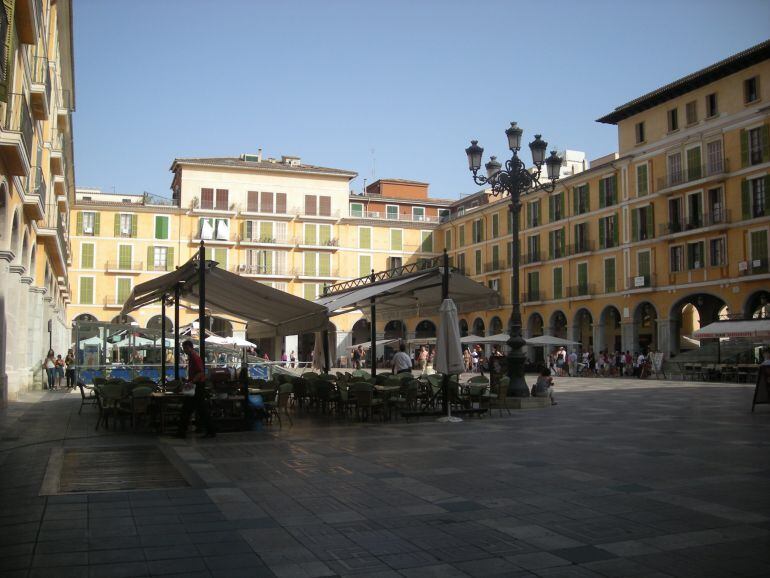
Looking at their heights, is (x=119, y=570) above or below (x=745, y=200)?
below

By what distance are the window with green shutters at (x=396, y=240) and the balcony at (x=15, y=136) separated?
137 feet

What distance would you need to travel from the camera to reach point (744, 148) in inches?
1308

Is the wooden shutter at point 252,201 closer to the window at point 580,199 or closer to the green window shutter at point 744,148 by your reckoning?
the window at point 580,199

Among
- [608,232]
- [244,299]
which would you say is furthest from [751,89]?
[244,299]

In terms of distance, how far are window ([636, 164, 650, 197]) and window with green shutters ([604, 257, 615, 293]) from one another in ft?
13.7

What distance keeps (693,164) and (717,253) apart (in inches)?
194

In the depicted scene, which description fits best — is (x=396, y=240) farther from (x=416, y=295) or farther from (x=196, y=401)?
(x=196, y=401)

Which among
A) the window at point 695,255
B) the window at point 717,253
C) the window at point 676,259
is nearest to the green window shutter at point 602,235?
the window at point 676,259

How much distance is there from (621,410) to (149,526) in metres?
12.3

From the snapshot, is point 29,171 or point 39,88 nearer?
point 29,171

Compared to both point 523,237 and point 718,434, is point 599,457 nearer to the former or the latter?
point 718,434

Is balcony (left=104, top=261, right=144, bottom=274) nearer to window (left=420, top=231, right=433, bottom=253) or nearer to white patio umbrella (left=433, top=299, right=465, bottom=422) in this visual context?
window (left=420, top=231, right=433, bottom=253)

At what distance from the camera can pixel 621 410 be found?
15.5m

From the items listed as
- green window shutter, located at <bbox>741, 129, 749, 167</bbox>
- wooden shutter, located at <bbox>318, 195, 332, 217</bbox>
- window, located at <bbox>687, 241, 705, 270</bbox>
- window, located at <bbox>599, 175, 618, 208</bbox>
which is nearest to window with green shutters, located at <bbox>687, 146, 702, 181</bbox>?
green window shutter, located at <bbox>741, 129, 749, 167</bbox>
